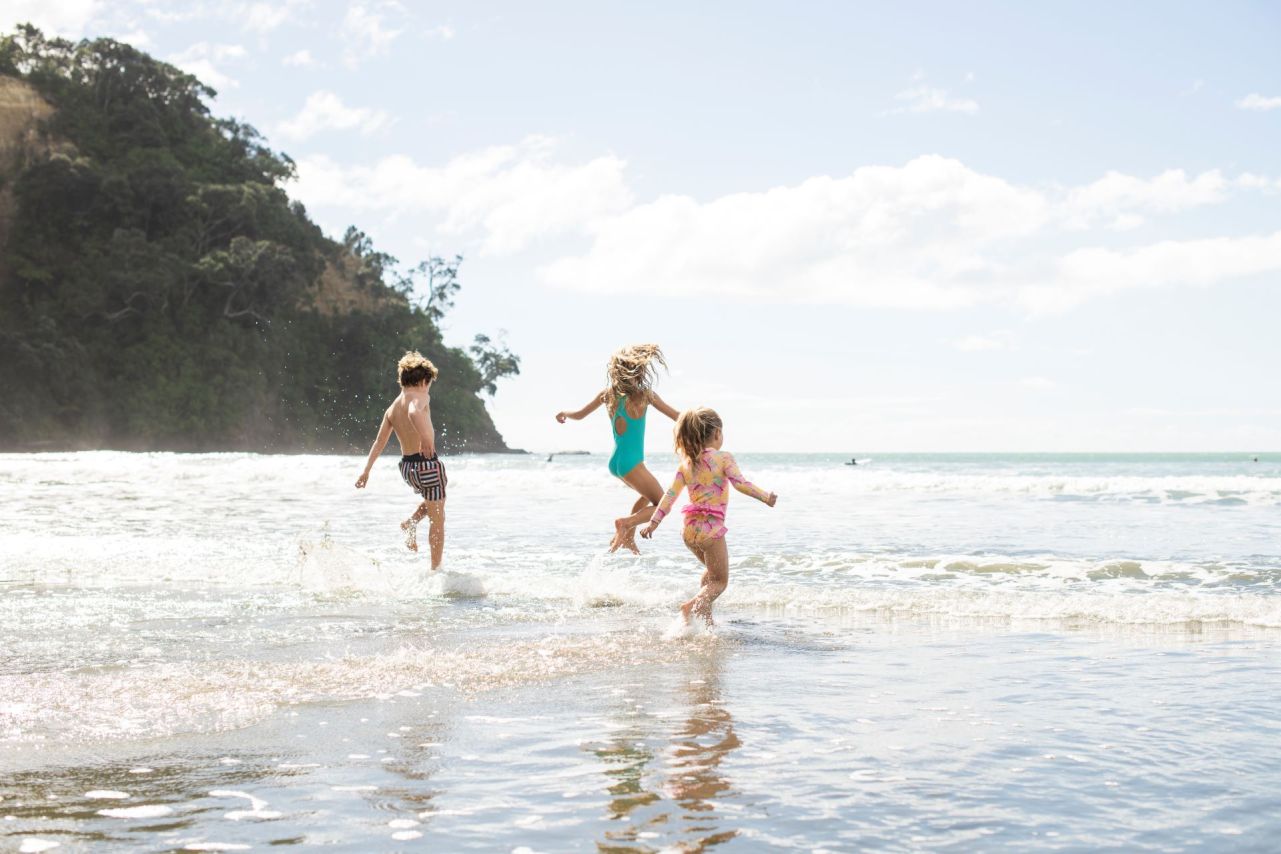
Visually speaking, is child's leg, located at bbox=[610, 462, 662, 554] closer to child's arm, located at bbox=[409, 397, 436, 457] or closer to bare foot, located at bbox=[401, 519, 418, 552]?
child's arm, located at bbox=[409, 397, 436, 457]

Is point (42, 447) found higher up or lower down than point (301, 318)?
lower down

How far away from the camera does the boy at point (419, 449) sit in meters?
9.92

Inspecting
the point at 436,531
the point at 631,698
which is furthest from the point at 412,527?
the point at 631,698

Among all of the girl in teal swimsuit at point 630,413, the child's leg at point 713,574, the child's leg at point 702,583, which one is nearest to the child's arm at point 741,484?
the child's leg at point 713,574

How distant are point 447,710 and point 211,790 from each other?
4.28 ft

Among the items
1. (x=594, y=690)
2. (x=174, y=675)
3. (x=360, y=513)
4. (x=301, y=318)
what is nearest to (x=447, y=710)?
(x=594, y=690)

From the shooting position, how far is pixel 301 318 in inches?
2547

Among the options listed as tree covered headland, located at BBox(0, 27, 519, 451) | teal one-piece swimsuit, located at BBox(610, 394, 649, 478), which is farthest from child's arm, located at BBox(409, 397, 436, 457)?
tree covered headland, located at BBox(0, 27, 519, 451)

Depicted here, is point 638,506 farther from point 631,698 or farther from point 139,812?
point 139,812

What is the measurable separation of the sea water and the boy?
0.47m

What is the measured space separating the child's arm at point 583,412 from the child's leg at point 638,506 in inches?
24.0

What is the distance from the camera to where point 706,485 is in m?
7.44

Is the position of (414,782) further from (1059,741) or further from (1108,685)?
(1108,685)

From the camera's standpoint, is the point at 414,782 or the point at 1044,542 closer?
the point at 414,782
